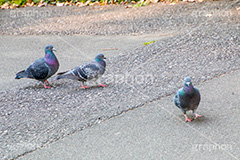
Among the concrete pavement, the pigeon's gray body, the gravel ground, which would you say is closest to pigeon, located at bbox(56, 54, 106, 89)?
the pigeon's gray body

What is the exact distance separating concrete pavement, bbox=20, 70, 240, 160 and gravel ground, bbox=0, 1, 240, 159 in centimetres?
20

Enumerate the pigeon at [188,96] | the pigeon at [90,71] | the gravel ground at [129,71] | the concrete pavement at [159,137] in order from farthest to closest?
1. the pigeon at [90,71]
2. the gravel ground at [129,71]
3. the pigeon at [188,96]
4. the concrete pavement at [159,137]

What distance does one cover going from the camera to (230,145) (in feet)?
12.0

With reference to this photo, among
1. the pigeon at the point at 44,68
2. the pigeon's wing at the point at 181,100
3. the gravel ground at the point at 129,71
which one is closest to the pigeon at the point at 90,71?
the gravel ground at the point at 129,71

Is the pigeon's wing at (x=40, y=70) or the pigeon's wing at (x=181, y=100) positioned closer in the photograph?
the pigeon's wing at (x=181, y=100)

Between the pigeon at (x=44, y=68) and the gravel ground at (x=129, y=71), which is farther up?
the pigeon at (x=44, y=68)

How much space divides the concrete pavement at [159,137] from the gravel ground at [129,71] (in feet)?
0.65

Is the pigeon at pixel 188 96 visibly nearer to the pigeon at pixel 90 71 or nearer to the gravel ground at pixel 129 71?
the gravel ground at pixel 129 71

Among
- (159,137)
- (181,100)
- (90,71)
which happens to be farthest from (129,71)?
(159,137)

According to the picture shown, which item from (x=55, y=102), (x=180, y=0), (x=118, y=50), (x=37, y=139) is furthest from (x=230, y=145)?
(x=180, y=0)

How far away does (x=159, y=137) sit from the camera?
12.9 feet

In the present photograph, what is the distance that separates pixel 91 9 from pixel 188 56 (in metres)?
5.09

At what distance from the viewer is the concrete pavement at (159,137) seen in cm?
364

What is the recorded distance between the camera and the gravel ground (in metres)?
4.30
